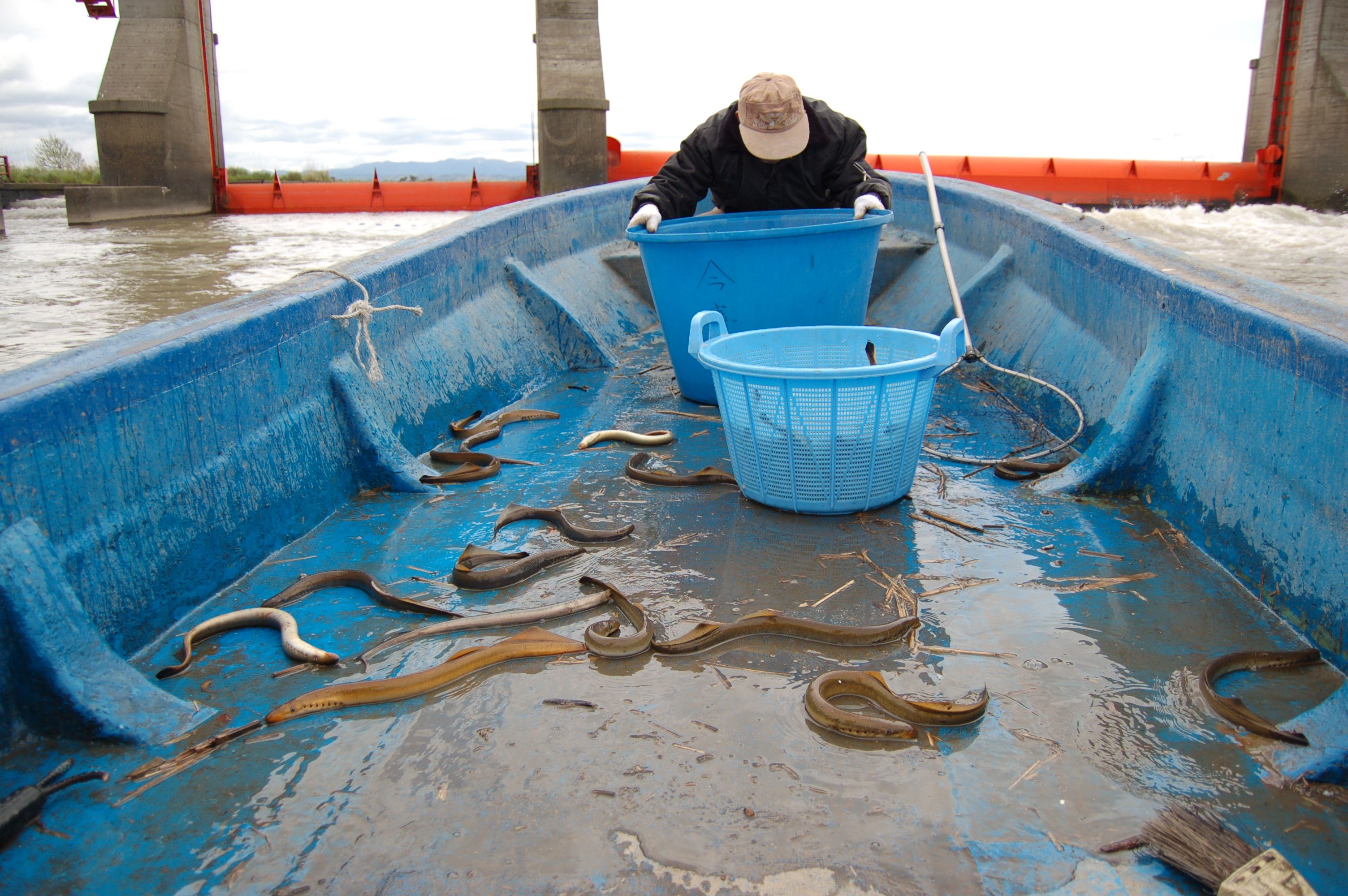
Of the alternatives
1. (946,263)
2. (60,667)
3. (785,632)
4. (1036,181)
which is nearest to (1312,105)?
(1036,181)

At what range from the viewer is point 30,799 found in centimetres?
150

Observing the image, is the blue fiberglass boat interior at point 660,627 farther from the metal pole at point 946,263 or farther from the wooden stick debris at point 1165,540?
the metal pole at point 946,263

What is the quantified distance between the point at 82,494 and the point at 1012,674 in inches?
79.8

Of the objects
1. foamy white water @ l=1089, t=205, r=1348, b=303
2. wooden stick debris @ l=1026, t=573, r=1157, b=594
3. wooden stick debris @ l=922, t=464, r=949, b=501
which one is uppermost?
foamy white water @ l=1089, t=205, r=1348, b=303

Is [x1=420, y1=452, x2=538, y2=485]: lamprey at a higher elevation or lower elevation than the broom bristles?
higher

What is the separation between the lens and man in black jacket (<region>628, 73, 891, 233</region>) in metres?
4.17

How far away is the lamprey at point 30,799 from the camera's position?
144 cm

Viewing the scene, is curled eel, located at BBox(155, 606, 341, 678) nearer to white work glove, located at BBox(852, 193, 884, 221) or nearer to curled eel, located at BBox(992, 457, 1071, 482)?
curled eel, located at BBox(992, 457, 1071, 482)

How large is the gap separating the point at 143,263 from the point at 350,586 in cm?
753

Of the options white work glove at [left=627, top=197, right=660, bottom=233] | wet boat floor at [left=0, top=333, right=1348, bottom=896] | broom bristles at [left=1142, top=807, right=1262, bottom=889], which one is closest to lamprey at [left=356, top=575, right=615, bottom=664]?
wet boat floor at [left=0, top=333, right=1348, bottom=896]

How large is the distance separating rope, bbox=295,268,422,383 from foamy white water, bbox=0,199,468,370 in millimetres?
1085

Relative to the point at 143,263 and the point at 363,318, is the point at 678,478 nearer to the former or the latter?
the point at 363,318

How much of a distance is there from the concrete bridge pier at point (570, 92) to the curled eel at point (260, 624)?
11146 millimetres

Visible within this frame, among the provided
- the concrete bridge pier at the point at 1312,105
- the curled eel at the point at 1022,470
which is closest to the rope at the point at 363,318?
the curled eel at the point at 1022,470
